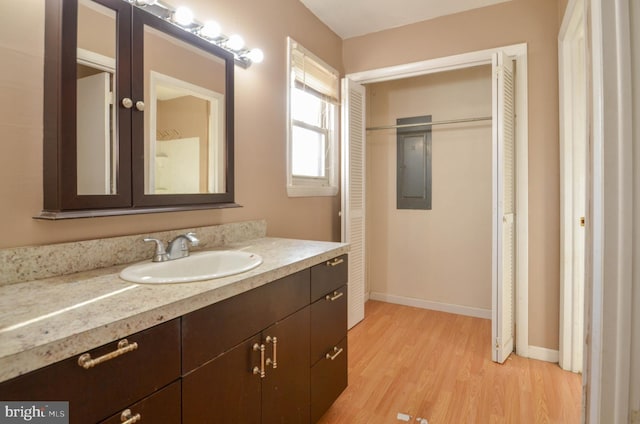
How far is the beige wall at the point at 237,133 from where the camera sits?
104cm

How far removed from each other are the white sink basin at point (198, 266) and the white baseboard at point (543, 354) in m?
2.11

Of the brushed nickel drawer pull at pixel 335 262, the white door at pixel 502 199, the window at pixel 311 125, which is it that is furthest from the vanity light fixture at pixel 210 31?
the white door at pixel 502 199

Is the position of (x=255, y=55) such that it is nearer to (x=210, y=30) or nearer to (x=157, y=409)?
(x=210, y=30)

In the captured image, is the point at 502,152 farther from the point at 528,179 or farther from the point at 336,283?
the point at 336,283

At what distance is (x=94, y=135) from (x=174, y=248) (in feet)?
1.66

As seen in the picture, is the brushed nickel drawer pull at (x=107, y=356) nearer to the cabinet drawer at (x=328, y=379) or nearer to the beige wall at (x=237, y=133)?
the beige wall at (x=237, y=133)

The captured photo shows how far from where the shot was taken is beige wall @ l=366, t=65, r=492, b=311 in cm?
305

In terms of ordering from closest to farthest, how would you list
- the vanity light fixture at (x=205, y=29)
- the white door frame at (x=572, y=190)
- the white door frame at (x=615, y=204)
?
1. the white door frame at (x=615, y=204)
2. the vanity light fixture at (x=205, y=29)
3. the white door frame at (x=572, y=190)

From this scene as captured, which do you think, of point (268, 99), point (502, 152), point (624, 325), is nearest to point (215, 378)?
point (624, 325)

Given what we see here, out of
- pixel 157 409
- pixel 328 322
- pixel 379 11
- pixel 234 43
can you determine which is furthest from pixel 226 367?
pixel 379 11

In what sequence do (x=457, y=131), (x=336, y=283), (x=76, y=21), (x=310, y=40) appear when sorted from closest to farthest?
1. (x=76, y=21)
2. (x=336, y=283)
3. (x=310, y=40)
4. (x=457, y=131)

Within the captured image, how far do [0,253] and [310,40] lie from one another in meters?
2.27

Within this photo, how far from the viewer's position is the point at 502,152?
7.21 ft

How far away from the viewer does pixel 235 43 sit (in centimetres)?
175
